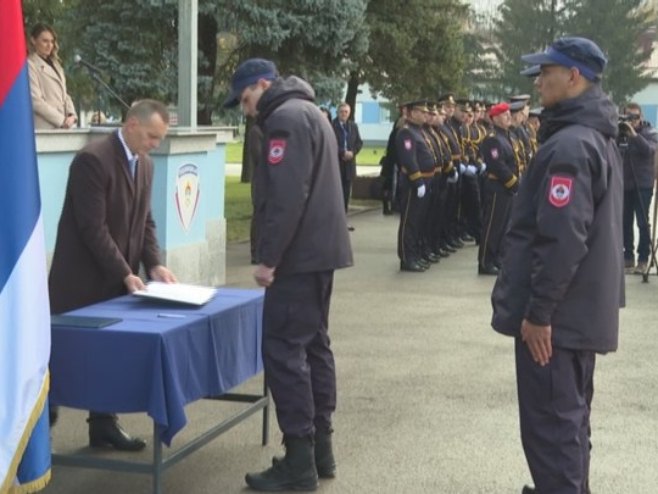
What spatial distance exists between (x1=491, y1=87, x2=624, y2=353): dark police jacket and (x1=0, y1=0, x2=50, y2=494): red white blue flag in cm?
183

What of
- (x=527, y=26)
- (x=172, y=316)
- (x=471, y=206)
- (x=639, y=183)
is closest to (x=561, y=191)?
(x=172, y=316)

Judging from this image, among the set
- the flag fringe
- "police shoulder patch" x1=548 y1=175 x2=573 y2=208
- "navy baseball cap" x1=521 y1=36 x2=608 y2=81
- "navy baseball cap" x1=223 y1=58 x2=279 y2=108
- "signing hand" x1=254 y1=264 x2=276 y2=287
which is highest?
"navy baseball cap" x1=521 y1=36 x2=608 y2=81

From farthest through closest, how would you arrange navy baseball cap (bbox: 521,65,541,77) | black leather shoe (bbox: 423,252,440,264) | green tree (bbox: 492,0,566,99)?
green tree (bbox: 492,0,566,99), black leather shoe (bbox: 423,252,440,264), navy baseball cap (bbox: 521,65,541,77)

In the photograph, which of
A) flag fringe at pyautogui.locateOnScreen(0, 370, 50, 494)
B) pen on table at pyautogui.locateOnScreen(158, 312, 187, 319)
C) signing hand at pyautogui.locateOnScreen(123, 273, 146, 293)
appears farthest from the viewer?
signing hand at pyautogui.locateOnScreen(123, 273, 146, 293)

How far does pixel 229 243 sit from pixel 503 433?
30.0 ft

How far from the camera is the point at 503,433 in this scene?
20.2 ft

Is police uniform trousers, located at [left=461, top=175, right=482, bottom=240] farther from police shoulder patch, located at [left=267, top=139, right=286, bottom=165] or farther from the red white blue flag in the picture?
the red white blue flag

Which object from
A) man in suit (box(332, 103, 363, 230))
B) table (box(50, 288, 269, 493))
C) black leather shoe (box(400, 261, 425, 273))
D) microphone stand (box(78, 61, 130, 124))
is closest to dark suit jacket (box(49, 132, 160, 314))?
table (box(50, 288, 269, 493))

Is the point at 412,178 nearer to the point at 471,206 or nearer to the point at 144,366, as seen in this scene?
the point at 471,206

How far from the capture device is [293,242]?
16.4 feet

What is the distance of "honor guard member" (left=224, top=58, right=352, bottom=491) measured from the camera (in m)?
4.89

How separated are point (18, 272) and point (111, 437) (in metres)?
2.27

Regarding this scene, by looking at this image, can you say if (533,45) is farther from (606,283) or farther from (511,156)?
(606,283)

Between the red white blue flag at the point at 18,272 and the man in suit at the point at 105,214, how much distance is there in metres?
1.47
